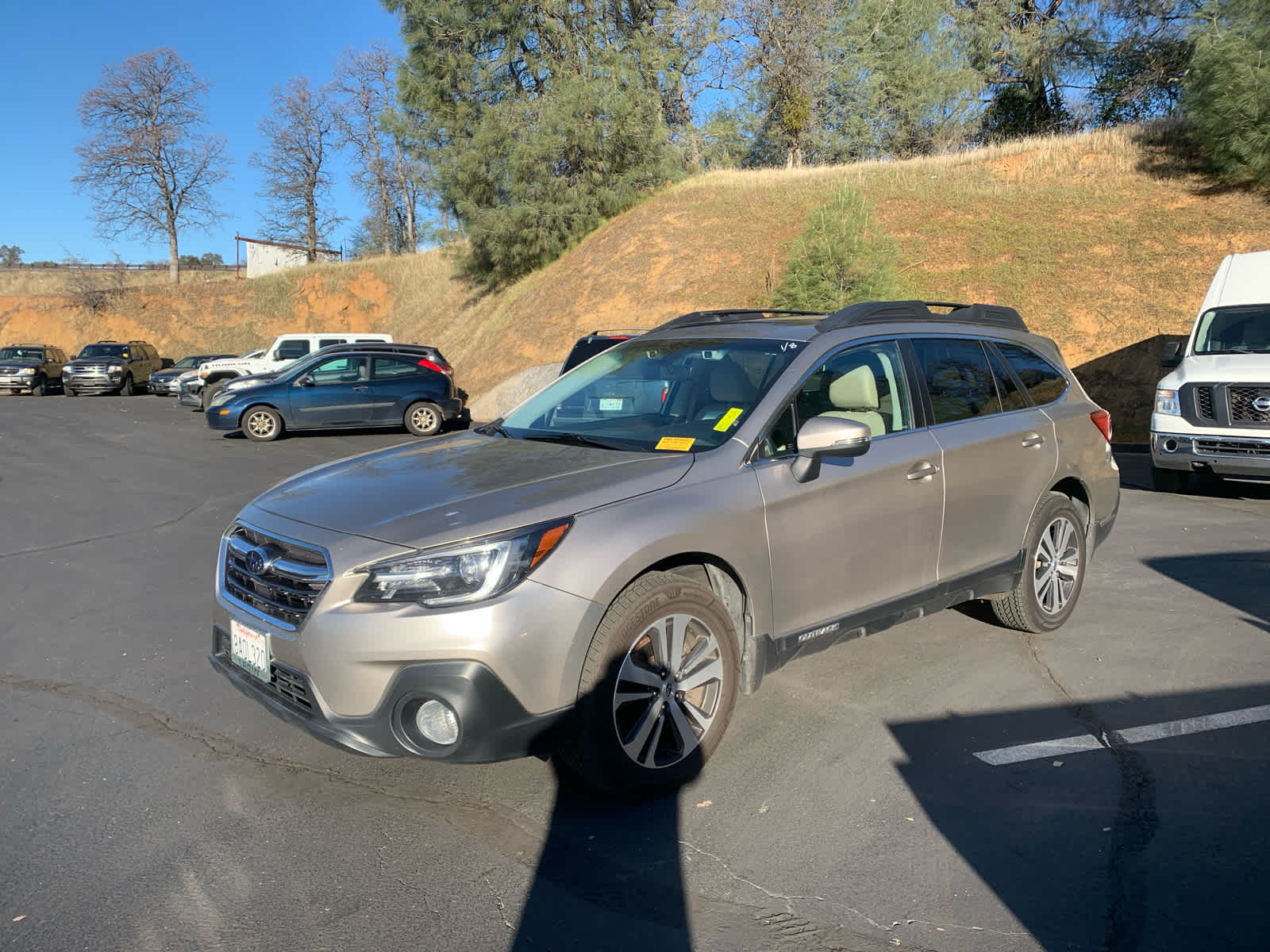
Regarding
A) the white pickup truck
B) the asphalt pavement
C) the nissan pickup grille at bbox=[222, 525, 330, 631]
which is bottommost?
the asphalt pavement

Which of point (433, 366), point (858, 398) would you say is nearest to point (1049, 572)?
point (858, 398)

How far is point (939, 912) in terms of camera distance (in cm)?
286

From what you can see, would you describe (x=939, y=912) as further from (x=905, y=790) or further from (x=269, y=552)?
(x=269, y=552)

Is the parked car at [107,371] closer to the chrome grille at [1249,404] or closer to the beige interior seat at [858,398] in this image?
the chrome grille at [1249,404]

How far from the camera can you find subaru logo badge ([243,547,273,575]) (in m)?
3.52

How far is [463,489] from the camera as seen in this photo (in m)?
3.58

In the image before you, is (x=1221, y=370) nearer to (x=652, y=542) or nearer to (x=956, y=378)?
(x=956, y=378)

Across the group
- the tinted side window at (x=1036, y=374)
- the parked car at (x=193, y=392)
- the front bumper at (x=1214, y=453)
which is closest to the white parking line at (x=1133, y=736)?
the tinted side window at (x=1036, y=374)

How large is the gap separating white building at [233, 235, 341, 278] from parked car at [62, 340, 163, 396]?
18.0 metres

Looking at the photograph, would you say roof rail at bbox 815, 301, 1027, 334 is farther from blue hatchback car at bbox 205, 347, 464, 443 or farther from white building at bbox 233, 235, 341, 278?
white building at bbox 233, 235, 341, 278

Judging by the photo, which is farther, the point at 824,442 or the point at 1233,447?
the point at 1233,447

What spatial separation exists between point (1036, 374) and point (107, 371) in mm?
33455

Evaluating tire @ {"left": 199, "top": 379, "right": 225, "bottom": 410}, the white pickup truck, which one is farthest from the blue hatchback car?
the white pickup truck

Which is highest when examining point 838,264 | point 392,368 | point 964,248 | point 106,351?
point 964,248
